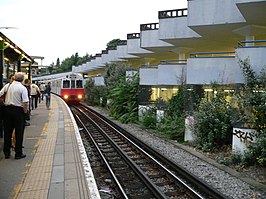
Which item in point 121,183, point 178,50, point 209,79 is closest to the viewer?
point 121,183

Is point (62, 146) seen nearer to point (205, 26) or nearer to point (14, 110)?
point (14, 110)

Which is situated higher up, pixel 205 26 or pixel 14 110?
pixel 205 26

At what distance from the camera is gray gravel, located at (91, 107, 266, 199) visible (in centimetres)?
722

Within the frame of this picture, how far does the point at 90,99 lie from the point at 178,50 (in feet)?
67.0

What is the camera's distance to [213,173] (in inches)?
346

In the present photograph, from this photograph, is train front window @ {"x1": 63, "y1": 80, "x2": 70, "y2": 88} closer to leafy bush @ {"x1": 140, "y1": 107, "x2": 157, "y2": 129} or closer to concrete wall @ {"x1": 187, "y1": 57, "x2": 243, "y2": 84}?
leafy bush @ {"x1": 140, "y1": 107, "x2": 157, "y2": 129}

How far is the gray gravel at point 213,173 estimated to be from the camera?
7.22 meters

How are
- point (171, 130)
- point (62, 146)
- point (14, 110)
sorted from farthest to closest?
point (171, 130) < point (62, 146) < point (14, 110)

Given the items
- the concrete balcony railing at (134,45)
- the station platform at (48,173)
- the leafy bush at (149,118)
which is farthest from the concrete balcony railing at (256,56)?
the concrete balcony railing at (134,45)

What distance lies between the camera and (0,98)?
7.13m

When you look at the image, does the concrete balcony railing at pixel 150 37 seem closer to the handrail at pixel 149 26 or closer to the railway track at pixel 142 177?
the handrail at pixel 149 26

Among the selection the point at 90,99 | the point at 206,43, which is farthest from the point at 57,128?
the point at 90,99

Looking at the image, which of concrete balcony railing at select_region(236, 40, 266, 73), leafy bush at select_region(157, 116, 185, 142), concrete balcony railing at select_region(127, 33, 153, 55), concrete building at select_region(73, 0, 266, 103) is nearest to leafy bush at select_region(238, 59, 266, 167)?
concrete balcony railing at select_region(236, 40, 266, 73)

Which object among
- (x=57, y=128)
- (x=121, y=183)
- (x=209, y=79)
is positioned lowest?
(x=121, y=183)
